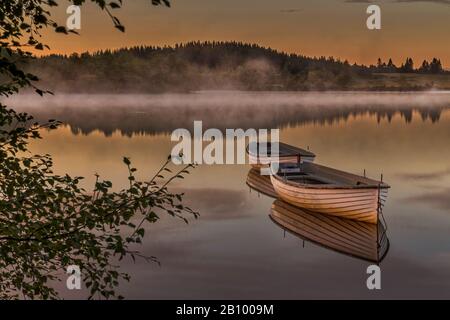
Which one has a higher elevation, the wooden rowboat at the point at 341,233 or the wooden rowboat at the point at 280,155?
the wooden rowboat at the point at 280,155

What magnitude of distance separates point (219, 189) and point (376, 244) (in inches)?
650

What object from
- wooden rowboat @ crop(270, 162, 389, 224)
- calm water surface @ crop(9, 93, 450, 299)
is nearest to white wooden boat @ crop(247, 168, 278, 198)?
calm water surface @ crop(9, 93, 450, 299)

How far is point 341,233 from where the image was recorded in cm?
2288

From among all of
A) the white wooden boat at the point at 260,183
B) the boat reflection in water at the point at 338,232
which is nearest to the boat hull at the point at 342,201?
the boat reflection in water at the point at 338,232

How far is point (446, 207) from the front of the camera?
30234 millimetres

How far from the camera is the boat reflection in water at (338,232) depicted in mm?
21188

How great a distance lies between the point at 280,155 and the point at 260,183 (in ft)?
7.17

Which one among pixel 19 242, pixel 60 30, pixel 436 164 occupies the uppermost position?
pixel 60 30

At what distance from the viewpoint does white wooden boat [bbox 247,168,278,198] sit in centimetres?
3525

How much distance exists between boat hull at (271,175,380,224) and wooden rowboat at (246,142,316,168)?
9.96 meters

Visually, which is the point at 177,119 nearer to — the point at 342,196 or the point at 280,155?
the point at 280,155
